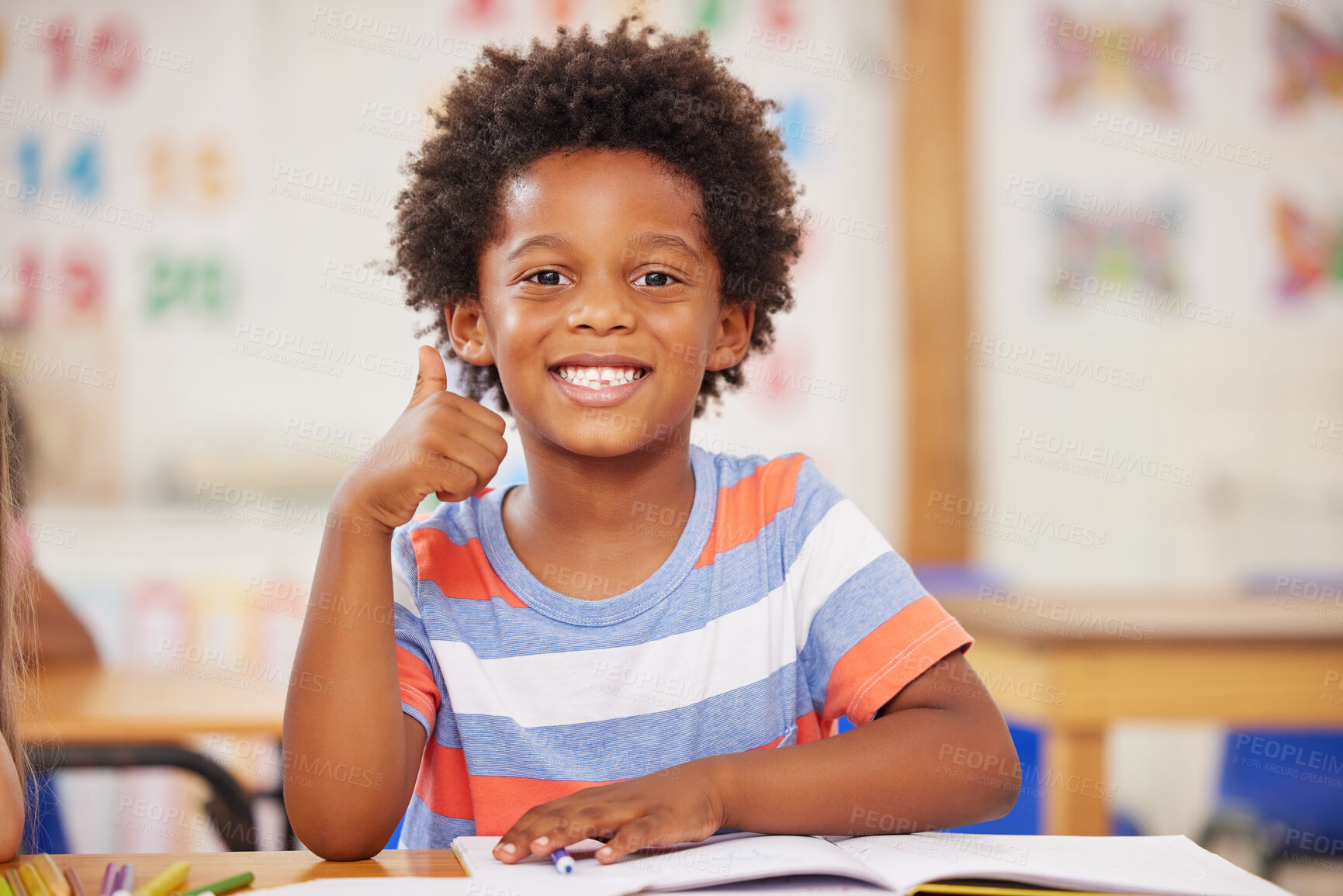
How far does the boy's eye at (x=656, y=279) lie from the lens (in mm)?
1055

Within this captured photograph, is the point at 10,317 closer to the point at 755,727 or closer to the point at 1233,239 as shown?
the point at 755,727

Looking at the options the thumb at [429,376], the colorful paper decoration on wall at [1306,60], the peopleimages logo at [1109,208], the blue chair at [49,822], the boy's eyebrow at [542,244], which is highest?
the colorful paper decoration on wall at [1306,60]

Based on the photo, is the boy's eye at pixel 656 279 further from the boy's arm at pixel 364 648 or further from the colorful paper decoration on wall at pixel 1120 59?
the colorful paper decoration on wall at pixel 1120 59

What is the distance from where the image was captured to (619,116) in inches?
43.0

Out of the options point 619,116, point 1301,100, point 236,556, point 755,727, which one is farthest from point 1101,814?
point 1301,100

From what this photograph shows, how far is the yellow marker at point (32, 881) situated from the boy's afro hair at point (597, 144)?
646 mm

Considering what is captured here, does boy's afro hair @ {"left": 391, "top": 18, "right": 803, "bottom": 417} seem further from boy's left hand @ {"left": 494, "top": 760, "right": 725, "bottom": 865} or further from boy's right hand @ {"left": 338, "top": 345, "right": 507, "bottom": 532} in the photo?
boy's left hand @ {"left": 494, "top": 760, "right": 725, "bottom": 865}

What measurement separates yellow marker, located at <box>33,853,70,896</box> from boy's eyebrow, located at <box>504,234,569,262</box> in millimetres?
587

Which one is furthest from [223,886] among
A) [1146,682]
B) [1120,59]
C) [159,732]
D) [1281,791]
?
[1120,59]

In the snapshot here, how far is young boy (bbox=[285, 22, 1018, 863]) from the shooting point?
898mm

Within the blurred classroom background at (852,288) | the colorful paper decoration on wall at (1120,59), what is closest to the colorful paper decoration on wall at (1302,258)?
the blurred classroom background at (852,288)

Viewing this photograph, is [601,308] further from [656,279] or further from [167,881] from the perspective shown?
[167,881]

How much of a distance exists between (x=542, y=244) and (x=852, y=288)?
264cm

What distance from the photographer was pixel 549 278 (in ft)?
3.48
